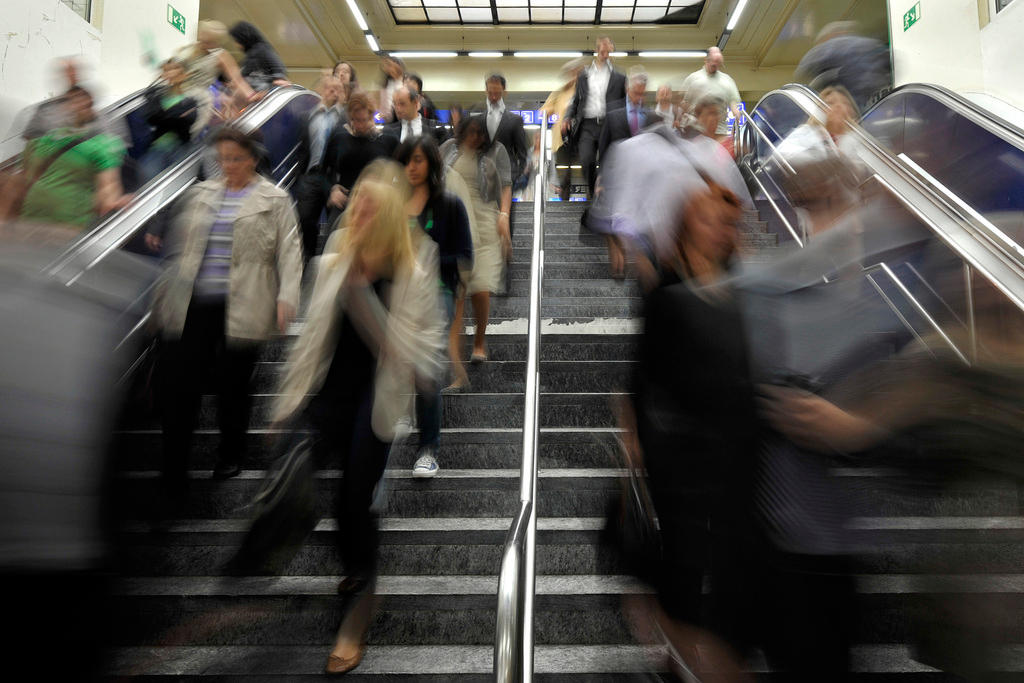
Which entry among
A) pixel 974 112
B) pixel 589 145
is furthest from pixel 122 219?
pixel 974 112

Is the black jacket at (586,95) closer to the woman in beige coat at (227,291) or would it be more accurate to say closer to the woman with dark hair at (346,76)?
the woman with dark hair at (346,76)

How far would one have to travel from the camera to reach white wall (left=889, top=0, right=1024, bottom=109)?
6016mm

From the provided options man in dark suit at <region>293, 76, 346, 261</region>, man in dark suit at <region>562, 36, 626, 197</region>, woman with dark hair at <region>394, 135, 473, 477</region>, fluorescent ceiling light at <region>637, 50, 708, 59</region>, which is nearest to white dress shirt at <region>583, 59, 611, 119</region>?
man in dark suit at <region>562, 36, 626, 197</region>

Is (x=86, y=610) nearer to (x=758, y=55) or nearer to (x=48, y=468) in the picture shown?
(x=48, y=468)

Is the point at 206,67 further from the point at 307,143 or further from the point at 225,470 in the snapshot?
the point at 225,470

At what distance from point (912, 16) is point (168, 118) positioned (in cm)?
753

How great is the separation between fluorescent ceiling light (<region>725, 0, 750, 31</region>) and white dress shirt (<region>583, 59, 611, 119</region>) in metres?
7.14

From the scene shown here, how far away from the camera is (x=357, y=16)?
41.7 ft

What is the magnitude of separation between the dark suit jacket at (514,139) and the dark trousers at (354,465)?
3.57 m

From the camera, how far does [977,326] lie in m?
2.46

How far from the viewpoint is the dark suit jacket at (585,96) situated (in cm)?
634

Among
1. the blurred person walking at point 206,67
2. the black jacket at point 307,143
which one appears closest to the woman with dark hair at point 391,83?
the black jacket at point 307,143

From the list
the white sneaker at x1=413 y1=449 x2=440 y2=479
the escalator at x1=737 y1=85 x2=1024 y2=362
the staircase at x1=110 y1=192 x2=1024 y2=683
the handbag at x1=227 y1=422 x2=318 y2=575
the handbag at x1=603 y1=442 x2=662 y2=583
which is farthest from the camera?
the white sneaker at x1=413 y1=449 x2=440 y2=479

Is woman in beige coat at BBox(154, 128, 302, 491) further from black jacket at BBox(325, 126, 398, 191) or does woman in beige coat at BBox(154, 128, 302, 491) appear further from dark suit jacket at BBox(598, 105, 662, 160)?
dark suit jacket at BBox(598, 105, 662, 160)
